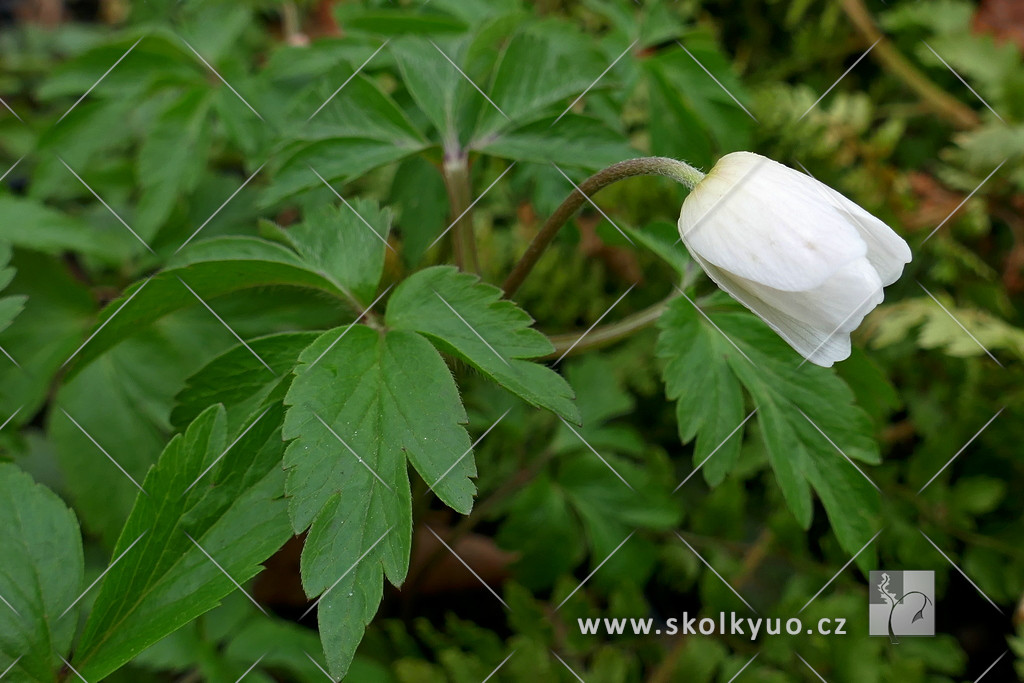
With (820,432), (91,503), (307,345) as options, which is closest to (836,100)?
(820,432)

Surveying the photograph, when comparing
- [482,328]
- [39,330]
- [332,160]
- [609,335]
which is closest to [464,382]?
[609,335]

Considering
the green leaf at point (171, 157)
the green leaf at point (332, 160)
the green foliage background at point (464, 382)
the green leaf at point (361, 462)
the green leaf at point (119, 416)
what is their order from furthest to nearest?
the green leaf at point (171, 157)
the green leaf at point (119, 416)
the green leaf at point (332, 160)
the green foliage background at point (464, 382)
the green leaf at point (361, 462)

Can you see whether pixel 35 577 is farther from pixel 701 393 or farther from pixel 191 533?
pixel 701 393

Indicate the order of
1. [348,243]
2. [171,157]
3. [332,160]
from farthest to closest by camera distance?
[171,157]
[332,160]
[348,243]

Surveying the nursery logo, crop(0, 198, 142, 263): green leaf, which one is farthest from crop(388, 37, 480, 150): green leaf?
the nursery logo

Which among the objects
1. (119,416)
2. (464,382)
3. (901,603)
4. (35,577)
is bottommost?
(901,603)

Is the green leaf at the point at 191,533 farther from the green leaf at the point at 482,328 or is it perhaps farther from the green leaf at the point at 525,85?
the green leaf at the point at 525,85

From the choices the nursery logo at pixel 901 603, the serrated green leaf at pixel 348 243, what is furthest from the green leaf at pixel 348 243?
the nursery logo at pixel 901 603
